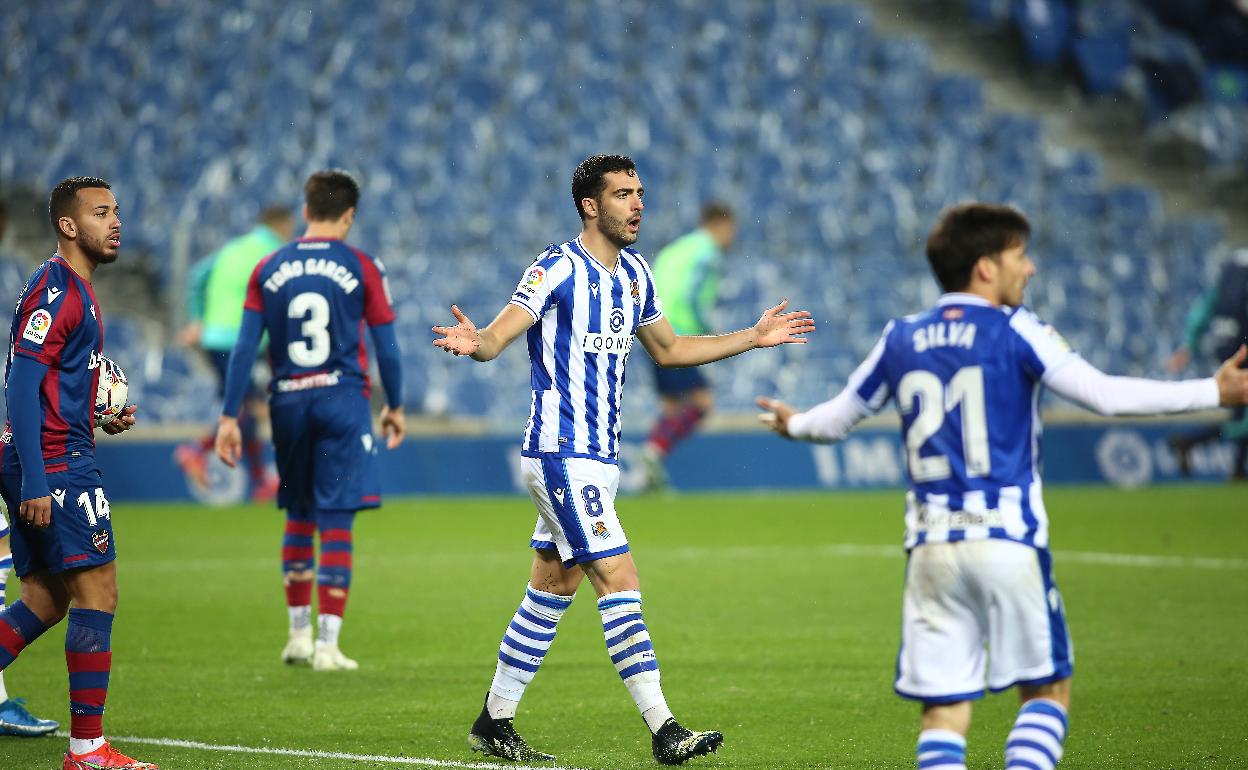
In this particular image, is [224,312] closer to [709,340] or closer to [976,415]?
[709,340]

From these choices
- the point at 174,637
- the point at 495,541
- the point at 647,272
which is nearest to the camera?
the point at 647,272

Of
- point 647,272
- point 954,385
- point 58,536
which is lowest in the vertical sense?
point 58,536

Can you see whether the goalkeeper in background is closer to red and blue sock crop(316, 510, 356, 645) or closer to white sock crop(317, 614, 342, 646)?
red and blue sock crop(316, 510, 356, 645)

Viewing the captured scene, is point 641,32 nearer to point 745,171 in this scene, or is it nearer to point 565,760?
point 745,171

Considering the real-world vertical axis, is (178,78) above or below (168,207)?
above

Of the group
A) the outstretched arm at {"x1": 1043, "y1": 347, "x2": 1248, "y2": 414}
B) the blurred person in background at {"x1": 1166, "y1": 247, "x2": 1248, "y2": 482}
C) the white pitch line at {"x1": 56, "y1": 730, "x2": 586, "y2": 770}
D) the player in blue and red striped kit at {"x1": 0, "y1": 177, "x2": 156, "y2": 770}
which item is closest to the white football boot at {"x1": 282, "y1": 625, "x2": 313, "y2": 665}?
the white pitch line at {"x1": 56, "y1": 730, "x2": 586, "y2": 770}

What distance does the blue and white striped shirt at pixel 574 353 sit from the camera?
5703 mm

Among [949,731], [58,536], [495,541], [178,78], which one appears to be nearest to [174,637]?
[58,536]

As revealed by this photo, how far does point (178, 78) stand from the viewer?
22703 millimetres

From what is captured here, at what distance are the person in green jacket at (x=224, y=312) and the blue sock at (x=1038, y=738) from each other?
10.8 meters

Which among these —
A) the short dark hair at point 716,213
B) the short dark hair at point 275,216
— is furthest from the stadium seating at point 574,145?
the short dark hair at point 275,216

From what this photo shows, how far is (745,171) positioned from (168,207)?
24.4ft

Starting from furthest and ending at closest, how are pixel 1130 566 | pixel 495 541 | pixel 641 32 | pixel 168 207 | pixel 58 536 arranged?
1. pixel 641 32
2. pixel 168 207
3. pixel 495 541
4. pixel 1130 566
5. pixel 58 536

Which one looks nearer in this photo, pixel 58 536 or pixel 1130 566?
pixel 58 536
